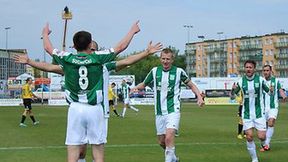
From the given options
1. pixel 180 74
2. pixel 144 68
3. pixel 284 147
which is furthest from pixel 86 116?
pixel 144 68

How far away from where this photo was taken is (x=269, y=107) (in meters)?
16.7

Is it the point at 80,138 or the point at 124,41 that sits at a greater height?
the point at 124,41

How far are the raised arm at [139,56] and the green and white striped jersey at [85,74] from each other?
10.8 inches

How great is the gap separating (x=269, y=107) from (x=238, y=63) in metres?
Result: 151

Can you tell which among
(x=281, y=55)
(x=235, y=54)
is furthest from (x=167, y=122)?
(x=235, y=54)

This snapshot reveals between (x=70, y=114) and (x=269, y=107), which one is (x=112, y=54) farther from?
(x=269, y=107)

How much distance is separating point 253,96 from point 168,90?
7.80ft

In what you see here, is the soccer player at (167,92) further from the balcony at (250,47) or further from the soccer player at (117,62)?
the balcony at (250,47)

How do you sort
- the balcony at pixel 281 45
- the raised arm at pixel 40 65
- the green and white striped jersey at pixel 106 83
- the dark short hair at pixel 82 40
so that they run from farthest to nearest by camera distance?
1. the balcony at pixel 281 45
2. the raised arm at pixel 40 65
3. the green and white striped jersey at pixel 106 83
4. the dark short hair at pixel 82 40

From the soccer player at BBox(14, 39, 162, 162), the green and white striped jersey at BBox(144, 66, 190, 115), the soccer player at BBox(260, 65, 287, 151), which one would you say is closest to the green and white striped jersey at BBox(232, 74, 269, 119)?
the green and white striped jersey at BBox(144, 66, 190, 115)

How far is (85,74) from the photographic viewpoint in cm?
749

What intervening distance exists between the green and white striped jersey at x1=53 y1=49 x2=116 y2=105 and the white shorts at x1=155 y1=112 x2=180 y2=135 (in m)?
4.24

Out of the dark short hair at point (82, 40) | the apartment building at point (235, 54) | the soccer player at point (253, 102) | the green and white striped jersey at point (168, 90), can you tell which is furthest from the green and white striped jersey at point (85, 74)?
the apartment building at point (235, 54)

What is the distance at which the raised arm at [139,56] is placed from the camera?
7770 millimetres
